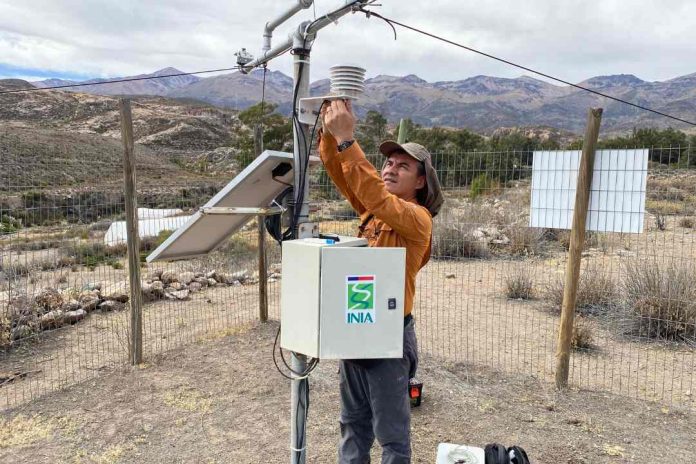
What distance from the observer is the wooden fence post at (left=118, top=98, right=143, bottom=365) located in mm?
4812

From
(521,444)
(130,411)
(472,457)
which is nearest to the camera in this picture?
(472,457)

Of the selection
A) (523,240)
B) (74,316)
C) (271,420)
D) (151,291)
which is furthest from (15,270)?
(523,240)

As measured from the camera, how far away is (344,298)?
201 cm

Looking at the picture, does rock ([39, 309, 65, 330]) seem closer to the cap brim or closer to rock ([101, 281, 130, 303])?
rock ([101, 281, 130, 303])

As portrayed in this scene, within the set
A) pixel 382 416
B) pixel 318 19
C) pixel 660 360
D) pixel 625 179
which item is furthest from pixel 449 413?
pixel 318 19

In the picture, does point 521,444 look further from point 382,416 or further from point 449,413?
point 382,416

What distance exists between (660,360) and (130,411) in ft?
17.6

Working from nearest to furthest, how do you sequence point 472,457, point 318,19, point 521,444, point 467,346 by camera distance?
point 318,19 < point 472,457 < point 521,444 < point 467,346

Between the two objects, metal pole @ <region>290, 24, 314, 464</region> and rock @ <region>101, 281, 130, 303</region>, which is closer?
metal pole @ <region>290, 24, 314, 464</region>

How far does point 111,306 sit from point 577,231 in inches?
246

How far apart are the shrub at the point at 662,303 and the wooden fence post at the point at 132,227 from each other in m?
5.61

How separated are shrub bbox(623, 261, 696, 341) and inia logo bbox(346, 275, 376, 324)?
5128mm

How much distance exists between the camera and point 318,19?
225 cm

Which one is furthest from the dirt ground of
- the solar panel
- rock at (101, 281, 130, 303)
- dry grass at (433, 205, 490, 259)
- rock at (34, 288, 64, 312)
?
dry grass at (433, 205, 490, 259)
